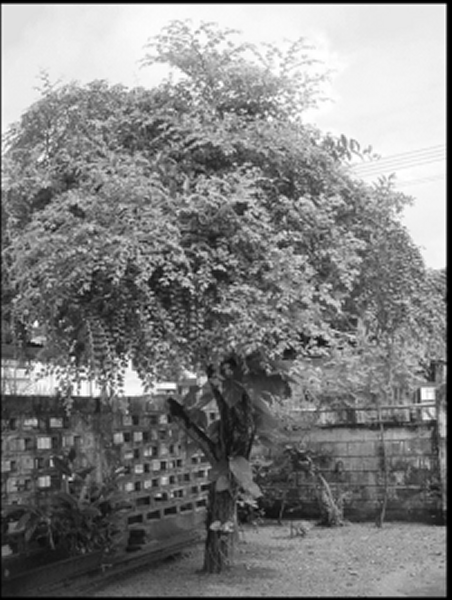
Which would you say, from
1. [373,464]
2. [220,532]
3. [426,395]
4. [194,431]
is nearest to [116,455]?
[194,431]

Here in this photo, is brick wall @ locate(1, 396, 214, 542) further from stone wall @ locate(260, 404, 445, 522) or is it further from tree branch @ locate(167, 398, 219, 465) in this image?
stone wall @ locate(260, 404, 445, 522)

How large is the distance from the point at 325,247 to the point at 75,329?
6.32ft

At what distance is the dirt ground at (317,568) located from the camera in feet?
17.6

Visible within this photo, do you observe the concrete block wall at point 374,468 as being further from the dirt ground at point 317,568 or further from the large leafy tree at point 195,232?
the large leafy tree at point 195,232

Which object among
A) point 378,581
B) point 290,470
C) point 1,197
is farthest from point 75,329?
point 290,470

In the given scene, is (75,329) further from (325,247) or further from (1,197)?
(325,247)

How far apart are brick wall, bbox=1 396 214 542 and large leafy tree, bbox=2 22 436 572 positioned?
579mm

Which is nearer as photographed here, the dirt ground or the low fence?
the dirt ground

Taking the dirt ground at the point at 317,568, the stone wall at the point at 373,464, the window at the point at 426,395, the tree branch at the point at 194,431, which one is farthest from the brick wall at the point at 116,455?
the window at the point at 426,395

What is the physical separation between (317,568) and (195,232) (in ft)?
9.01

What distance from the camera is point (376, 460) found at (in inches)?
360

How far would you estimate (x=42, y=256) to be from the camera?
208 inches

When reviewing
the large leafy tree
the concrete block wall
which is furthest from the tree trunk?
the concrete block wall

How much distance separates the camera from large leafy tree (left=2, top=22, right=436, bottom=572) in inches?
211
